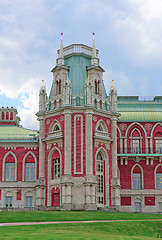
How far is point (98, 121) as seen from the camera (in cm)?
5481

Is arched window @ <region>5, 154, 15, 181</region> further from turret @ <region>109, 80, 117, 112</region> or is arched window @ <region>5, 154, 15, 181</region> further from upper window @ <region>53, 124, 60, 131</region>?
turret @ <region>109, 80, 117, 112</region>

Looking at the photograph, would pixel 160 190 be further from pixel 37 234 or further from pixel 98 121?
pixel 37 234

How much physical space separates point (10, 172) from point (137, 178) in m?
18.5

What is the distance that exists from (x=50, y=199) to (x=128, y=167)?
13823 millimetres

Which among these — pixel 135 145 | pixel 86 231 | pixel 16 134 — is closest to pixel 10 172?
pixel 16 134

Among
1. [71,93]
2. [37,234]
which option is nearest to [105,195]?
[71,93]

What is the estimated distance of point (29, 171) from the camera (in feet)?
190

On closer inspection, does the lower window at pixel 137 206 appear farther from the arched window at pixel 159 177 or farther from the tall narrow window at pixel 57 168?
the tall narrow window at pixel 57 168

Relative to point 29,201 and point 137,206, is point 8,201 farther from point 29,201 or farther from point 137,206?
point 137,206

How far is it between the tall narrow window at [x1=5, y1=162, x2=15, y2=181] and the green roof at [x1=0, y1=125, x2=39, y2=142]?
138 inches

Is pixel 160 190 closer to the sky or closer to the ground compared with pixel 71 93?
closer to the ground

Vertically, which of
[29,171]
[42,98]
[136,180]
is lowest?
[136,180]

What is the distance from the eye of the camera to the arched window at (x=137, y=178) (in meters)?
61.0

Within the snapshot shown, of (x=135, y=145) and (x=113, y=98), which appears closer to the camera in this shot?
(x=113, y=98)
